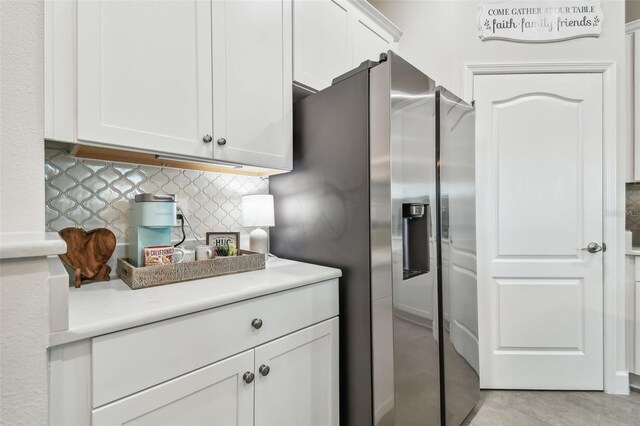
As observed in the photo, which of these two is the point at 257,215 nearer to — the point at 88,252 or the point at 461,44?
the point at 88,252

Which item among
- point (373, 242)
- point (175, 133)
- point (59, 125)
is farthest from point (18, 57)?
point (373, 242)

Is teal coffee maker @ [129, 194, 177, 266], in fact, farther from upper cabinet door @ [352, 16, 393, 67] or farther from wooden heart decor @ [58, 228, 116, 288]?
upper cabinet door @ [352, 16, 393, 67]

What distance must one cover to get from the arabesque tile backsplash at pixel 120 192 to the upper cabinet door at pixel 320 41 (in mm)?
696

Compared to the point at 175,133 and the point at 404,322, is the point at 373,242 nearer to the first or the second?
the point at 404,322

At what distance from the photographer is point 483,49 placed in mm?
2240

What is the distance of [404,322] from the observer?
4.41 feet

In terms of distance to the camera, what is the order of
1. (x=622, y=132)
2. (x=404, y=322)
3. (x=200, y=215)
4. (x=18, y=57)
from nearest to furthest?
(x=18, y=57), (x=404, y=322), (x=200, y=215), (x=622, y=132)

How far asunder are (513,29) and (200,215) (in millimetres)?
2434

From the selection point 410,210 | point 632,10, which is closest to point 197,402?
point 410,210

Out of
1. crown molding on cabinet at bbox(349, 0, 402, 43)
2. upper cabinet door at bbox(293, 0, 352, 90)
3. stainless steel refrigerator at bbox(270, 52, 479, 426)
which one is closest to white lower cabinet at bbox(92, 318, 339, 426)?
stainless steel refrigerator at bbox(270, 52, 479, 426)

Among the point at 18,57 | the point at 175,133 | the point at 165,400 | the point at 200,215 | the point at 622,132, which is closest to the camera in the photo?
the point at 18,57

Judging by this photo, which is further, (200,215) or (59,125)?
(200,215)

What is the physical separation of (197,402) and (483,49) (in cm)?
265

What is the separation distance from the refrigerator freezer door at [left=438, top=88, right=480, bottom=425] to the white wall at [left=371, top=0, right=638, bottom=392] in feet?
2.22
